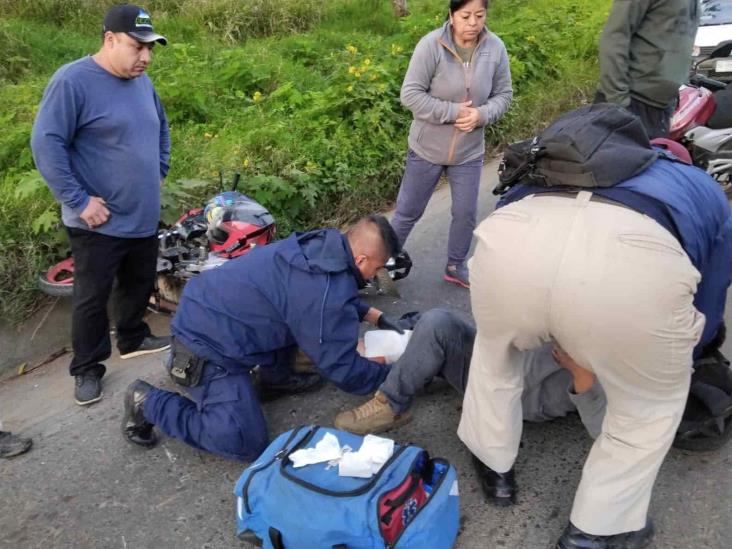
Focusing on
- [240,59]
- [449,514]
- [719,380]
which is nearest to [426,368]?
[449,514]

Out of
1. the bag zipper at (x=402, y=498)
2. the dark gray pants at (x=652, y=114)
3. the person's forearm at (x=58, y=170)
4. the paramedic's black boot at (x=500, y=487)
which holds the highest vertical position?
the person's forearm at (x=58, y=170)

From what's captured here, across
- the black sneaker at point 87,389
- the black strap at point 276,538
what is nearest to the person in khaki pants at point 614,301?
→ the black strap at point 276,538

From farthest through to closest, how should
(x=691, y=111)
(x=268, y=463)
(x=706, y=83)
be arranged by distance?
(x=706, y=83) → (x=691, y=111) → (x=268, y=463)

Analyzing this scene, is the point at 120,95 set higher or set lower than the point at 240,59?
higher

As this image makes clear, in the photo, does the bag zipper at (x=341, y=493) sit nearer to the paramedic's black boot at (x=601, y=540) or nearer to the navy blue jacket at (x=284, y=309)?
the navy blue jacket at (x=284, y=309)

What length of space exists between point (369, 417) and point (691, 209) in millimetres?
1567

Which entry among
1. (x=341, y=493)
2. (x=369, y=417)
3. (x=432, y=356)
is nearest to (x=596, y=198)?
(x=432, y=356)

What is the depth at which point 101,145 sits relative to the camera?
121 inches

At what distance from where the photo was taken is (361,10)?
9758mm

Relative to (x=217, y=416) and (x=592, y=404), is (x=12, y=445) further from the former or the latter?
(x=592, y=404)

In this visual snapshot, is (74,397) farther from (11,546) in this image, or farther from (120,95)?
(120,95)

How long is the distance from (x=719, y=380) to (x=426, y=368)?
45.5 inches

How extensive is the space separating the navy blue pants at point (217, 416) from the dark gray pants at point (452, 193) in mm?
1682

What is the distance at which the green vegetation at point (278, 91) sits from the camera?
186 inches
